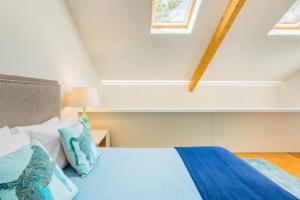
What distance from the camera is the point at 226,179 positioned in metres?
1.35

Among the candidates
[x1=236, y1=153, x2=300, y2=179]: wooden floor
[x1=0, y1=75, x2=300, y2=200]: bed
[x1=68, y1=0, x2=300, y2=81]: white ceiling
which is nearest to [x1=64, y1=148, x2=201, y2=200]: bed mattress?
A: [x1=0, y1=75, x2=300, y2=200]: bed

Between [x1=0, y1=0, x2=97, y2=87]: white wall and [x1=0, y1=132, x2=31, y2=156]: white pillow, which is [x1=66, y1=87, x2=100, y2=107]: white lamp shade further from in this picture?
[x1=0, y1=132, x2=31, y2=156]: white pillow

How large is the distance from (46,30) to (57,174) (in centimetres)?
177

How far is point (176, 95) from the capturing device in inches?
203

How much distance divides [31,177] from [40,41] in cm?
166

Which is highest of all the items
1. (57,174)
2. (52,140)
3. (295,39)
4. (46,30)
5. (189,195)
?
(295,39)

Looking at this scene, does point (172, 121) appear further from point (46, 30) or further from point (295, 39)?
point (295, 39)

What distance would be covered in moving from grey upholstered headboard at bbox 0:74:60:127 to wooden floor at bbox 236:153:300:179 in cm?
304

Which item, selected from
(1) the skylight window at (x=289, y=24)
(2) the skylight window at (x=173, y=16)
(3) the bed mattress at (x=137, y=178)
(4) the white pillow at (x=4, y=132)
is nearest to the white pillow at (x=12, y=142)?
(4) the white pillow at (x=4, y=132)

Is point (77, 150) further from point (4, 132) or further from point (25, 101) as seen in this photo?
point (25, 101)

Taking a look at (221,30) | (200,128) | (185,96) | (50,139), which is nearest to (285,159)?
(200,128)

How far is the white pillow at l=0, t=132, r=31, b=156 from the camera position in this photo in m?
1.02

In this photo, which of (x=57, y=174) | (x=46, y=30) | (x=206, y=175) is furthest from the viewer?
(x=46, y=30)

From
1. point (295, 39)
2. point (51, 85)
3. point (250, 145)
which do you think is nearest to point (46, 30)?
point (51, 85)
